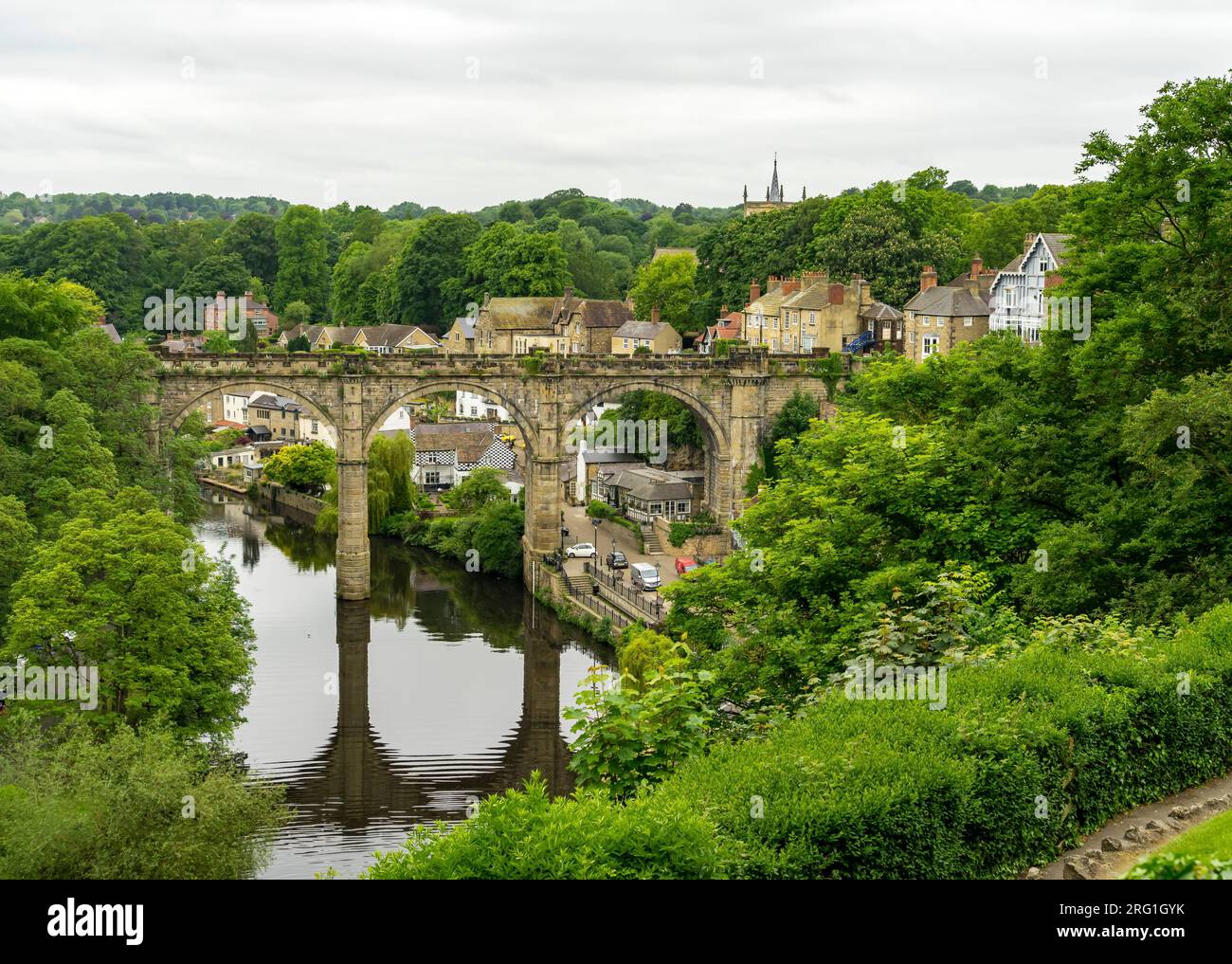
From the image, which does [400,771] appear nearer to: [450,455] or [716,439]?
[716,439]

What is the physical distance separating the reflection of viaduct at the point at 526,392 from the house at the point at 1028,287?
28.9 feet

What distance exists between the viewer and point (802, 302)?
70.7 metres

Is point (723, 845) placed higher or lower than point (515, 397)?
lower

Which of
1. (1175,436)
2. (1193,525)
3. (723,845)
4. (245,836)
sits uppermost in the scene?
(1175,436)

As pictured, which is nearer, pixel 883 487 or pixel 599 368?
pixel 883 487

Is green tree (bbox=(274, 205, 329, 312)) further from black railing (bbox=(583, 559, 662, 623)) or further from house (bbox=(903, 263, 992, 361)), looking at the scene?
black railing (bbox=(583, 559, 662, 623))

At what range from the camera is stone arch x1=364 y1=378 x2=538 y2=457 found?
193 ft

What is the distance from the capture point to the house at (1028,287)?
189 feet

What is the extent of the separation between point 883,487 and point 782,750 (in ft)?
43.5

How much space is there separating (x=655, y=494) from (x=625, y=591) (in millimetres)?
14275

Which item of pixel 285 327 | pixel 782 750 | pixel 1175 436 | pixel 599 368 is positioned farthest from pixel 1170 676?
pixel 285 327

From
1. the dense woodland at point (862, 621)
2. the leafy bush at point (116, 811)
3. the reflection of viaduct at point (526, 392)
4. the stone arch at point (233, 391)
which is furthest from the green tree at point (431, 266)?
the leafy bush at point (116, 811)

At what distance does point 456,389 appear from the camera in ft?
195
